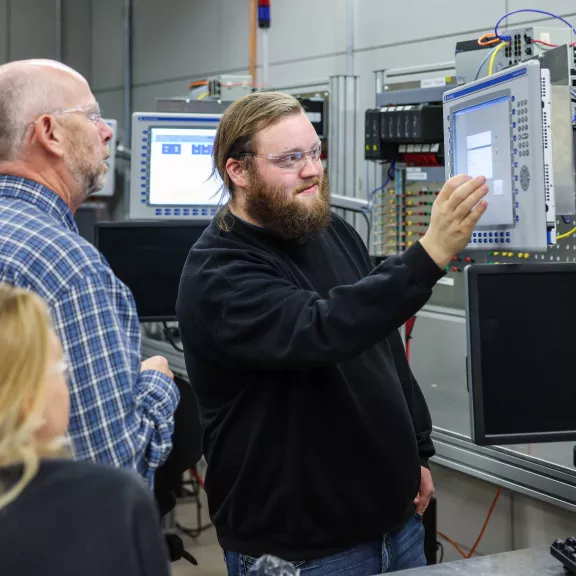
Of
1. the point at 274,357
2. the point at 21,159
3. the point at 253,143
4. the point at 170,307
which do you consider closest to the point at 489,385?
the point at 274,357

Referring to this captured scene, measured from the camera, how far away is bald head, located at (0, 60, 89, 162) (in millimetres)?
1421

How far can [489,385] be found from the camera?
1500mm

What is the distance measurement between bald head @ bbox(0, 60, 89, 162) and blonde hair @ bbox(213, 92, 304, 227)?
0.32 m

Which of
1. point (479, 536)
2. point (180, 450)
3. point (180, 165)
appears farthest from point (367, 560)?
point (180, 165)

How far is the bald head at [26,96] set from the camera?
55.9 inches

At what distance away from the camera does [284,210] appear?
1590 millimetres

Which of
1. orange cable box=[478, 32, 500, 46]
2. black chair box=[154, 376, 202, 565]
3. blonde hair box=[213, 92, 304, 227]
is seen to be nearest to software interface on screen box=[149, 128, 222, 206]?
black chair box=[154, 376, 202, 565]

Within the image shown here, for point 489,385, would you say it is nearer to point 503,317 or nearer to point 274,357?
point 503,317

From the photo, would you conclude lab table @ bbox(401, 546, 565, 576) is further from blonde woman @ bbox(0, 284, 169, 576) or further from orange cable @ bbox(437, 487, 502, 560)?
orange cable @ bbox(437, 487, 502, 560)

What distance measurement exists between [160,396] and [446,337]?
2074 mm

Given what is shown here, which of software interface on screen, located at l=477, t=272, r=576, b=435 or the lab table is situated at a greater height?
software interface on screen, located at l=477, t=272, r=576, b=435

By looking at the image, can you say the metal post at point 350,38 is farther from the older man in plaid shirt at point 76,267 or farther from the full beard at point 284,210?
the older man in plaid shirt at point 76,267

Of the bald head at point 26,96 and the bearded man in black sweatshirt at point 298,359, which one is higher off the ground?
the bald head at point 26,96

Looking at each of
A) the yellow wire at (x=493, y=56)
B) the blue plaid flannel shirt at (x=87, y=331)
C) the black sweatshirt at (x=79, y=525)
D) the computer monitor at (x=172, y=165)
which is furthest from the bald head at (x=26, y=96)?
the computer monitor at (x=172, y=165)
